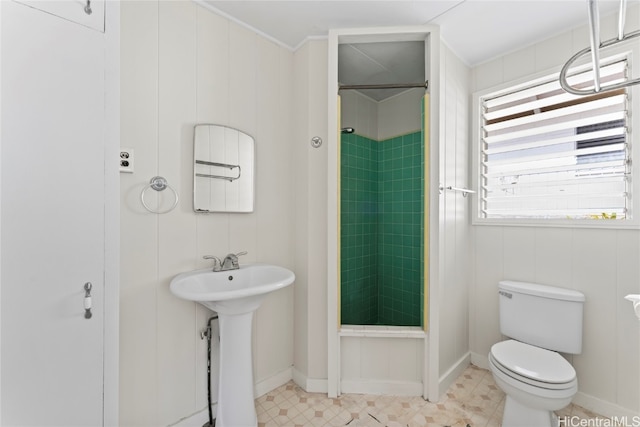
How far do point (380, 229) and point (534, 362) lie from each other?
1440mm

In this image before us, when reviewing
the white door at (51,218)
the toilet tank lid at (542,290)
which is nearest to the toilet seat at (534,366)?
the toilet tank lid at (542,290)

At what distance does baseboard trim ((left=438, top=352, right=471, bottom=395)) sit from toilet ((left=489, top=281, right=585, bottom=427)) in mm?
372

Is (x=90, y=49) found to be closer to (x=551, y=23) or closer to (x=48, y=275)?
(x=48, y=275)

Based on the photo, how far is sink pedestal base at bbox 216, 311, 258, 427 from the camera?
1.40m

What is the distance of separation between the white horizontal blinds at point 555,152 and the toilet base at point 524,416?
3.81ft

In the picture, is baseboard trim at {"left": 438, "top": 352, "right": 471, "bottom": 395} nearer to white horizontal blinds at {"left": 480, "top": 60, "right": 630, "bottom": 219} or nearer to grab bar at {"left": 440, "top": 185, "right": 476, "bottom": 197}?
white horizontal blinds at {"left": 480, "top": 60, "right": 630, "bottom": 219}

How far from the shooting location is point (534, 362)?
1.44 meters

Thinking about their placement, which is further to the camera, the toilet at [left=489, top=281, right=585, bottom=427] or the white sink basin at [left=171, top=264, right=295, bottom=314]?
the toilet at [left=489, top=281, right=585, bottom=427]

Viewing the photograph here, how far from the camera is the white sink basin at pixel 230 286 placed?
1180 mm

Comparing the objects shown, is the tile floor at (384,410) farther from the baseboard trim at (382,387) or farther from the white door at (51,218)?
the white door at (51,218)

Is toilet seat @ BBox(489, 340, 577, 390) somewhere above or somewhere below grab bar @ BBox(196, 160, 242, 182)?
below

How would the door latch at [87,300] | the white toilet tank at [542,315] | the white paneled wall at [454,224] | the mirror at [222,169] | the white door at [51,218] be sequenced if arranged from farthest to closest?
1. the white paneled wall at [454,224]
2. the white toilet tank at [542,315]
3. the mirror at [222,169]
4. the door latch at [87,300]
5. the white door at [51,218]

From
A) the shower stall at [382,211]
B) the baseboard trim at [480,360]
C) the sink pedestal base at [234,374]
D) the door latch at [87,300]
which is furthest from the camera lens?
the baseboard trim at [480,360]

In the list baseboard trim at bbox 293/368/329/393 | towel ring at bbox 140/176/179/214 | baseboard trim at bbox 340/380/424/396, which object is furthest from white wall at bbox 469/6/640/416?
towel ring at bbox 140/176/179/214
